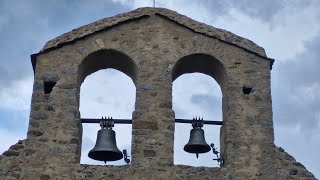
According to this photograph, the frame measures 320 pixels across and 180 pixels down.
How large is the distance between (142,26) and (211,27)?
1030 mm

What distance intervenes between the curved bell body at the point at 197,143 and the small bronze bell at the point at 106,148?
1.00 m

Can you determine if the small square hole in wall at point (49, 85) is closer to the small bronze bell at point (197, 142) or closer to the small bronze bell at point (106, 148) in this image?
the small bronze bell at point (106, 148)

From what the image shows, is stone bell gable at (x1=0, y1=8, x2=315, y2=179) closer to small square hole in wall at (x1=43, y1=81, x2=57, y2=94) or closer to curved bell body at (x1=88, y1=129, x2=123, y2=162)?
small square hole in wall at (x1=43, y1=81, x2=57, y2=94)

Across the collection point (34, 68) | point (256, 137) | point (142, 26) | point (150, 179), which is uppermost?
point (142, 26)

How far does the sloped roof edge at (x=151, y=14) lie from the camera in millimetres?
11523

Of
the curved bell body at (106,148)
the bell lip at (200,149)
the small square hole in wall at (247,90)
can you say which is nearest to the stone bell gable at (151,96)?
the small square hole in wall at (247,90)

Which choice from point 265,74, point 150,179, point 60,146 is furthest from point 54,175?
point 265,74

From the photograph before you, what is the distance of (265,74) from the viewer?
11500mm

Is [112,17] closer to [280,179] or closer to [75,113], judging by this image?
[75,113]

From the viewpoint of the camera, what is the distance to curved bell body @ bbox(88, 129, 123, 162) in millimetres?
10883

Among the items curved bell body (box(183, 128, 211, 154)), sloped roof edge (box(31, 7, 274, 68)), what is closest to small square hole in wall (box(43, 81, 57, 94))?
sloped roof edge (box(31, 7, 274, 68))

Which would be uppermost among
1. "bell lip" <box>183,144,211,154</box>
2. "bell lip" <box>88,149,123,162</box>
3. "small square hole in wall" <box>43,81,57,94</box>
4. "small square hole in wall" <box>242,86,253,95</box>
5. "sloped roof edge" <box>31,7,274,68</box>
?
"sloped roof edge" <box>31,7,274,68</box>

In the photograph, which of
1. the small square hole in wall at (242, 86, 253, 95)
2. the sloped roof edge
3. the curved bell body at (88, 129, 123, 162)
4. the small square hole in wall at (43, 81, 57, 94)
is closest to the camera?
the curved bell body at (88, 129, 123, 162)

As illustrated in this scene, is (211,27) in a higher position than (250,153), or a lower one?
higher
